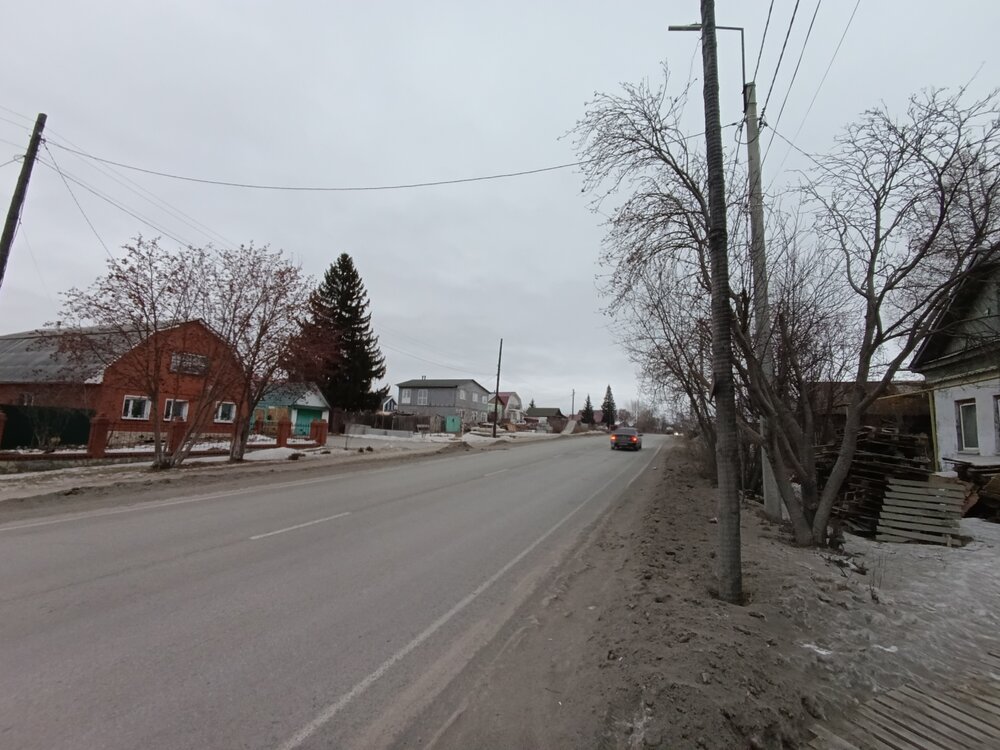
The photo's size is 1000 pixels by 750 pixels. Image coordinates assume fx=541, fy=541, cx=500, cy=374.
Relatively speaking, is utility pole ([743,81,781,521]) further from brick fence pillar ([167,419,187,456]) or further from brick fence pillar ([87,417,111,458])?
brick fence pillar ([87,417,111,458])

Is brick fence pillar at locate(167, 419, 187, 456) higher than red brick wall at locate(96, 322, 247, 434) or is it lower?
lower

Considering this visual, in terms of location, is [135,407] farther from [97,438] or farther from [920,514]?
[920,514]

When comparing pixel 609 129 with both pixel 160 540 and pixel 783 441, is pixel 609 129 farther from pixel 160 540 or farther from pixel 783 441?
pixel 160 540

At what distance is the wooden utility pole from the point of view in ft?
17.4

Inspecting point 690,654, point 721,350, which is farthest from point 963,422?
point 690,654

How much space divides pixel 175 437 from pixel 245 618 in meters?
17.7

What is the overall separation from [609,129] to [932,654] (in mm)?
6279

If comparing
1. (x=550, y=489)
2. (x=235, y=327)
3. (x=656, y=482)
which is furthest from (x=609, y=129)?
(x=235, y=327)

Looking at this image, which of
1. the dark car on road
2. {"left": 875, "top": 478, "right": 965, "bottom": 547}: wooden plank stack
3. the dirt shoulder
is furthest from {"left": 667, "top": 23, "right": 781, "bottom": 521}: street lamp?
the dark car on road

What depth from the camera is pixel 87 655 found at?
12.8 ft

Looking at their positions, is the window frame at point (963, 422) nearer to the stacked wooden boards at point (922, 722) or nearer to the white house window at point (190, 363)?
the stacked wooden boards at point (922, 722)

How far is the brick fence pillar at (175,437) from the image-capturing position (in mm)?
18562

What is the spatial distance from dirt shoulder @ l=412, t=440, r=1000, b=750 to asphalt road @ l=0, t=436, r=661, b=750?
1.29 feet

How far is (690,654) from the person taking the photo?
383 cm
